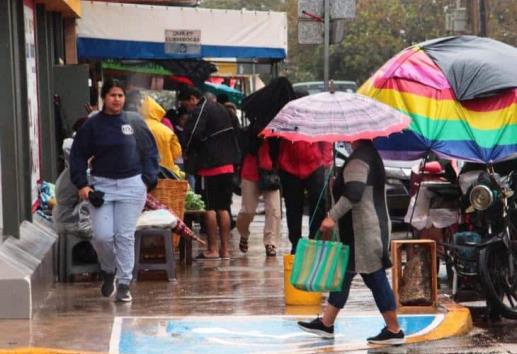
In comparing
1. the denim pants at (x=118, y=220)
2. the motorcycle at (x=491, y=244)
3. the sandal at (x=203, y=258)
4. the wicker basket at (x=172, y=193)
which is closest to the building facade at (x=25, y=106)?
the denim pants at (x=118, y=220)

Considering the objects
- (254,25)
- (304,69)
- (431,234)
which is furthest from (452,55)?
(304,69)

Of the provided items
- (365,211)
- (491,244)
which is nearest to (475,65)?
(491,244)

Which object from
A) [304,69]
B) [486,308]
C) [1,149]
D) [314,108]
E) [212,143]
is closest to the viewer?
[314,108]

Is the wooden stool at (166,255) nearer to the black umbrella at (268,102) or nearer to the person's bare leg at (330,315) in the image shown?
the black umbrella at (268,102)

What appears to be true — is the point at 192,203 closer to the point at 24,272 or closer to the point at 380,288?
the point at 24,272

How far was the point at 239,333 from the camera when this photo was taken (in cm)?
988

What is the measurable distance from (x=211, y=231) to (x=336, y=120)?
5.22 m

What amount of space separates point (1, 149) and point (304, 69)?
178ft

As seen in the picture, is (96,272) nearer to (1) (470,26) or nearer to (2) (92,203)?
(2) (92,203)

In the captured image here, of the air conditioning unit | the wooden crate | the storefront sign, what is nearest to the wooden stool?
the wooden crate

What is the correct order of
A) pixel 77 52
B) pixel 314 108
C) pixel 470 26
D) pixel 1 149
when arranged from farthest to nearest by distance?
pixel 470 26 → pixel 77 52 → pixel 1 149 → pixel 314 108

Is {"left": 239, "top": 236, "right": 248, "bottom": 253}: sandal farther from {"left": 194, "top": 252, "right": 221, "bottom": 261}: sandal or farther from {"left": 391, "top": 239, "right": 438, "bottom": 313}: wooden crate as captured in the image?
{"left": 391, "top": 239, "right": 438, "bottom": 313}: wooden crate

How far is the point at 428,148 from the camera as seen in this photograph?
11.2m

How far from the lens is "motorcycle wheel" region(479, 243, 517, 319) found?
1066 cm
